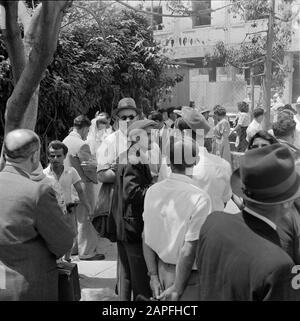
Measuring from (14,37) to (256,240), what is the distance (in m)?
2.01

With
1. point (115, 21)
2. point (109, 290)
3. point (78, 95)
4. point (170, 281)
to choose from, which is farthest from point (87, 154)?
point (115, 21)

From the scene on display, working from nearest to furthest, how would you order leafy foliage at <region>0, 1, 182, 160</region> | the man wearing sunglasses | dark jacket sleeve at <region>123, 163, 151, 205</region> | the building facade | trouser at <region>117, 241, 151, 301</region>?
dark jacket sleeve at <region>123, 163, 151, 205</region>, trouser at <region>117, 241, 151, 301</region>, the man wearing sunglasses, leafy foliage at <region>0, 1, 182, 160</region>, the building facade

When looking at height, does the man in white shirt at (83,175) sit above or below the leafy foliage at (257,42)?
below

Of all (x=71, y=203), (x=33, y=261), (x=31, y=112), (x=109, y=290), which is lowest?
(x=109, y=290)

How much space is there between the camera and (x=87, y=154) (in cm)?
555

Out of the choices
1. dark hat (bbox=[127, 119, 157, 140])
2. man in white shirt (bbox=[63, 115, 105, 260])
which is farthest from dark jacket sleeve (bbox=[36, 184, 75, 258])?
man in white shirt (bbox=[63, 115, 105, 260])

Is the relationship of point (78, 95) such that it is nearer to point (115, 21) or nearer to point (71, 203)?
point (115, 21)

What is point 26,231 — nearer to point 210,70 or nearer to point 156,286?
point 156,286

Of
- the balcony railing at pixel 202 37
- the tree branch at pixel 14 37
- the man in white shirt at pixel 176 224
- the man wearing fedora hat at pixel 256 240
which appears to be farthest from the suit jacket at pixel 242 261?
the balcony railing at pixel 202 37

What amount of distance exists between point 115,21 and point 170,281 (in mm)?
9542

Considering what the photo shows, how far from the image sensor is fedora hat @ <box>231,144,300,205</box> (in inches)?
74.6

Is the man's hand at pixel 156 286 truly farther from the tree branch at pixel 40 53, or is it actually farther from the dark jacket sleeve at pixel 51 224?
the tree branch at pixel 40 53

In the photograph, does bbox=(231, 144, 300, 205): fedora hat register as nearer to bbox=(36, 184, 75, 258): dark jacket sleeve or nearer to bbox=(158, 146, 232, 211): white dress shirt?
bbox=(36, 184, 75, 258): dark jacket sleeve

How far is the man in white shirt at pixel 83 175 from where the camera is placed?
5500 millimetres
